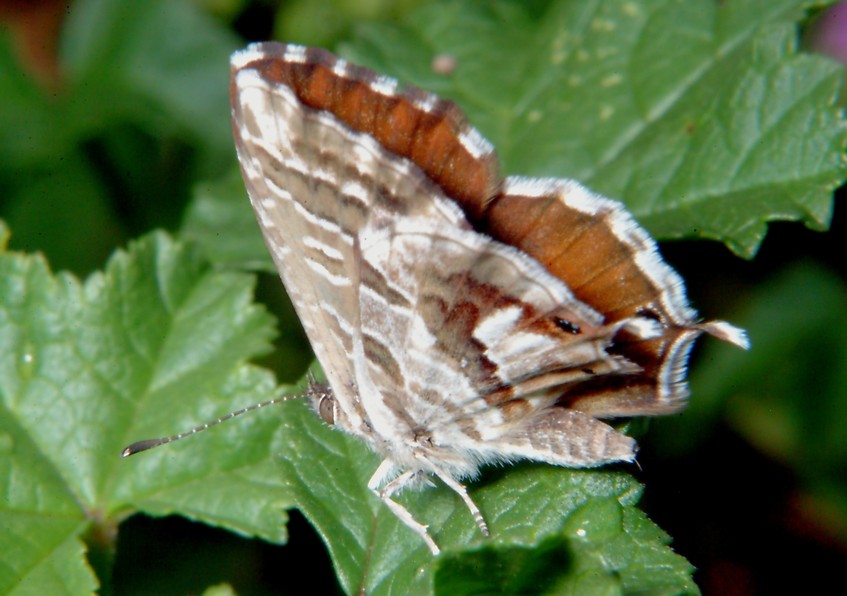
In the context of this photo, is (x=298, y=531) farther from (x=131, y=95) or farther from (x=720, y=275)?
(x=131, y=95)

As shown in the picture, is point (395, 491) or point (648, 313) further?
point (395, 491)

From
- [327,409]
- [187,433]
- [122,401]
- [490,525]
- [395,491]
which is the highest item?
[122,401]

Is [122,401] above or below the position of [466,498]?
above

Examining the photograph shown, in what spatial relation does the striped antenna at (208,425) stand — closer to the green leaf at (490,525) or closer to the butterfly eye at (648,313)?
the green leaf at (490,525)

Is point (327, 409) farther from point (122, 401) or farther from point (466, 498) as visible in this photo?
point (122, 401)

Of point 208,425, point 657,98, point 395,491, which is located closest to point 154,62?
point 657,98

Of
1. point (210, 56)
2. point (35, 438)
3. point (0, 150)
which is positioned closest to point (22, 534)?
point (35, 438)

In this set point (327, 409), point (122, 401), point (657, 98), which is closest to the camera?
point (327, 409)

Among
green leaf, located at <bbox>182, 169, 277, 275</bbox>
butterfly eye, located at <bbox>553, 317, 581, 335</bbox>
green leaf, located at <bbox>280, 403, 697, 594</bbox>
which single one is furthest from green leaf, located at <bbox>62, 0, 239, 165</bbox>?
butterfly eye, located at <bbox>553, 317, 581, 335</bbox>
